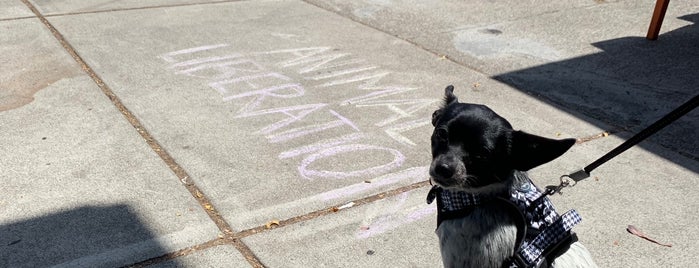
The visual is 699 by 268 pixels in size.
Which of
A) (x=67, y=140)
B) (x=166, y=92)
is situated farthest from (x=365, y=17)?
(x=67, y=140)

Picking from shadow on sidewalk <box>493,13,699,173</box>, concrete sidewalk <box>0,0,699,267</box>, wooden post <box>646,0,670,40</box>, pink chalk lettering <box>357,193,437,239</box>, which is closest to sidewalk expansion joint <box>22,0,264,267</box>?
concrete sidewalk <box>0,0,699,267</box>

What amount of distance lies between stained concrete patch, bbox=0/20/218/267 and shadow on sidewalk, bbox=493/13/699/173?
3327 mm

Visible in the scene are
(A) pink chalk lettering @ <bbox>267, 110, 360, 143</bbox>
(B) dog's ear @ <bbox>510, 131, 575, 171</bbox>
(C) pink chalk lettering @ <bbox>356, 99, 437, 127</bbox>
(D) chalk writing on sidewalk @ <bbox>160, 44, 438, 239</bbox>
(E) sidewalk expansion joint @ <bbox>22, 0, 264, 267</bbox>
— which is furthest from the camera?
(C) pink chalk lettering @ <bbox>356, 99, 437, 127</bbox>

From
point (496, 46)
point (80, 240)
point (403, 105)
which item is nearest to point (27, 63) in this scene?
point (80, 240)

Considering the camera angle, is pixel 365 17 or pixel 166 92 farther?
pixel 365 17

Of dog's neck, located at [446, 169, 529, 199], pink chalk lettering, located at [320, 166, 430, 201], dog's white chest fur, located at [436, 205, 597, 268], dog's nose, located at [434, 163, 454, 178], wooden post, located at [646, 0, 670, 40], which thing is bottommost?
pink chalk lettering, located at [320, 166, 430, 201]

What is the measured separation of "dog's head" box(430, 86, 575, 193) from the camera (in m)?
2.40

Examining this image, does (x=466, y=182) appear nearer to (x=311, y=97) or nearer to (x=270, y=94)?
(x=311, y=97)

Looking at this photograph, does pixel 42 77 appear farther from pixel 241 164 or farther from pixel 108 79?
pixel 241 164

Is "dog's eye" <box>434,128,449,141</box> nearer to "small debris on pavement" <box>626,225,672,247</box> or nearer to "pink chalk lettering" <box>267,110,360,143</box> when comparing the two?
"small debris on pavement" <box>626,225,672,247</box>

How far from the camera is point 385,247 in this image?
3680 mm

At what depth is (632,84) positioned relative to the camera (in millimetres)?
6246

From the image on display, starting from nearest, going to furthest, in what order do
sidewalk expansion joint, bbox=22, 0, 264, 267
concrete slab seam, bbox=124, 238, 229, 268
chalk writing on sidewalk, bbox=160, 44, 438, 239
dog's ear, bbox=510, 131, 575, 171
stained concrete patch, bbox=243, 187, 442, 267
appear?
dog's ear, bbox=510, 131, 575, 171 → concrete slab seam, bbox=124, 238, 229, 268 → stained concrete patch, bbox=243, 187, 442, 267 → sidewalk expansion joint, bbox=22, 0, 264, 267 → chalk writing on sidewalk, bbox=160, 44, 438, 239

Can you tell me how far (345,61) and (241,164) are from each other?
244 centimetres
